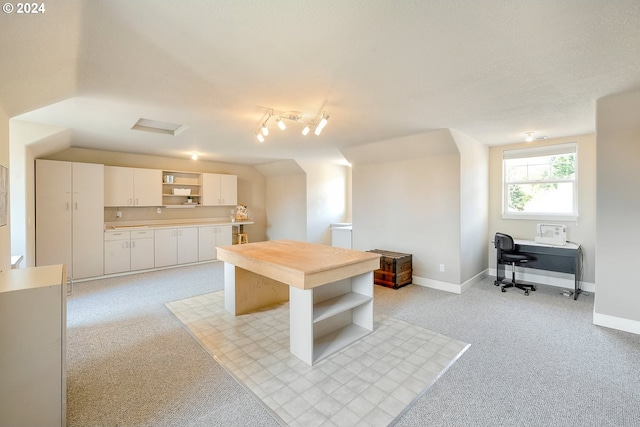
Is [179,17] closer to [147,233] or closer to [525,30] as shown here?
[525,30]

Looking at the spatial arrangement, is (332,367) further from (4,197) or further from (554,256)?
(554,256)

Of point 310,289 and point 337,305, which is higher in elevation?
point 310,289

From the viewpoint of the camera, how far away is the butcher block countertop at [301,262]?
2350 millimetres

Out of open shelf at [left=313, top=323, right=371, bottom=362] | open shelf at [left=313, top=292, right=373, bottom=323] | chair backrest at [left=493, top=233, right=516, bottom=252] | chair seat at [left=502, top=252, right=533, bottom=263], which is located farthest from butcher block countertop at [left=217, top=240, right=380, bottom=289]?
chair seat at [left=502, top=252, right=533, bottom=263]

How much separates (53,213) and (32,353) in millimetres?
4153

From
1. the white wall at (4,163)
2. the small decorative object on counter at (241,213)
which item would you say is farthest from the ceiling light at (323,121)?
the small decorative object on counter at (241,213)

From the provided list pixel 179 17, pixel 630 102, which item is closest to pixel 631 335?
pixel 630 102

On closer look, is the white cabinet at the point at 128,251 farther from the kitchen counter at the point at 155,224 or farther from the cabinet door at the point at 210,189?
the cabinet door at the point at 210,189

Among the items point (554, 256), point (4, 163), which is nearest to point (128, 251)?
point (4, 163)

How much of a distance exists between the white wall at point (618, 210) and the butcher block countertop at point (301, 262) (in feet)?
8.03

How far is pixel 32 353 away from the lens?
156cm

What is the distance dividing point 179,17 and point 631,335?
4.74 meters

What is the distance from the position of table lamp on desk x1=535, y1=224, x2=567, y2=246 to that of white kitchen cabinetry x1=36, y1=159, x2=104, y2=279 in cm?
740

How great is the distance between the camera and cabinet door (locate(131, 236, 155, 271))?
5379 millimetres
